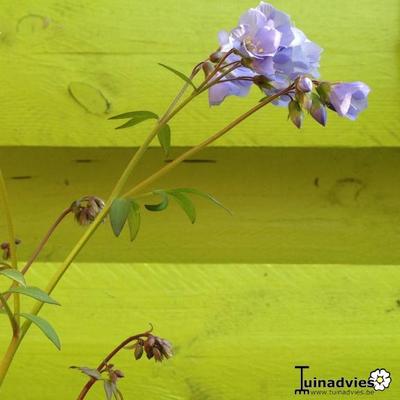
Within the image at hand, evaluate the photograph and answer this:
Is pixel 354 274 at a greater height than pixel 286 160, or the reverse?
pixel 286 160

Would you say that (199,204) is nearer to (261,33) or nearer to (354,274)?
(354,274)

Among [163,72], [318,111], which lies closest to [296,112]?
[318,111]

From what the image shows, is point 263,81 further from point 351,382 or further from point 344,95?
point 351,382

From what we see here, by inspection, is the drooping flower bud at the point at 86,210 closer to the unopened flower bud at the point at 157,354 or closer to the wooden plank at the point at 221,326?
the unopened flower bud at the point at 157,354

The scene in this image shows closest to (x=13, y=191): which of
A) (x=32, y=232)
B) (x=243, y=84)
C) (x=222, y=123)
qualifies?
(x=32, y=232)

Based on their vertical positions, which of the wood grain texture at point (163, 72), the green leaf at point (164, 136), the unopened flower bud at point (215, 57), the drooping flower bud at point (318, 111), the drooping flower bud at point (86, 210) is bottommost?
the drooping flower bud at point (86, 210)

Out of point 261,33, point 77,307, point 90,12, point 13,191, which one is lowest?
point 261,33

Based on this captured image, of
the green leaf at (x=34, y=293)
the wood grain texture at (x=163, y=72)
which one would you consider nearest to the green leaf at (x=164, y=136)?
the green leaf at (x=34, y=293)
